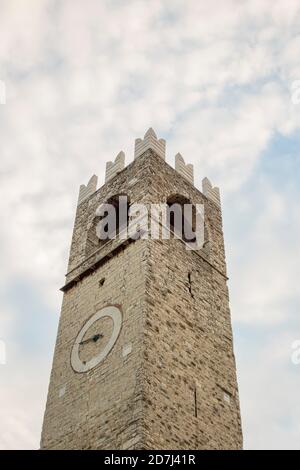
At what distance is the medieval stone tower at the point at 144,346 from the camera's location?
1162cm

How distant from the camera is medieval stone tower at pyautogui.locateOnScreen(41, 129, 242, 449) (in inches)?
457

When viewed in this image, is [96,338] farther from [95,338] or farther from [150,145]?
[150,145]

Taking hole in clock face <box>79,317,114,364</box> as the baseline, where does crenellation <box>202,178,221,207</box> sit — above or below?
above

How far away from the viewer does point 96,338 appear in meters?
13.5

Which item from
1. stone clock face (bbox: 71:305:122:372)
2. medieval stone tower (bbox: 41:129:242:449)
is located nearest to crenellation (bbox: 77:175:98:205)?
medieval stone tower (bbox: 41:129:242:449)

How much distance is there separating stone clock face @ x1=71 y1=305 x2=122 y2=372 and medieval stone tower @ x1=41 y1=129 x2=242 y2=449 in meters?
0.03

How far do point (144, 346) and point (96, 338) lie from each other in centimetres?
176

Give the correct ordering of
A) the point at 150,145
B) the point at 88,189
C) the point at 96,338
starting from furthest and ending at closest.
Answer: the point at 88,189
the point at 150,145
the point at 96,338

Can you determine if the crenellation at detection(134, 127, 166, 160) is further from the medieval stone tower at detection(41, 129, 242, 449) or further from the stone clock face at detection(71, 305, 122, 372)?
the stone clock face at detection(71, 305, 122, 372)

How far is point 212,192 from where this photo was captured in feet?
63.0

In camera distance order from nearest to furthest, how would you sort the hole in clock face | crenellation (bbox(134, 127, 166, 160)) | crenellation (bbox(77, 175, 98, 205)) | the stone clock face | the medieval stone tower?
1. the medieval stone tower
2. the stone clock face
3. the hole in clock face
4. crenellation (bbox(134, 127, 166, 160))
5. crenellation (bbox(77, 175, 98, 205))

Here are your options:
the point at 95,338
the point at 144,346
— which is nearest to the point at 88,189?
the point at 95,338
